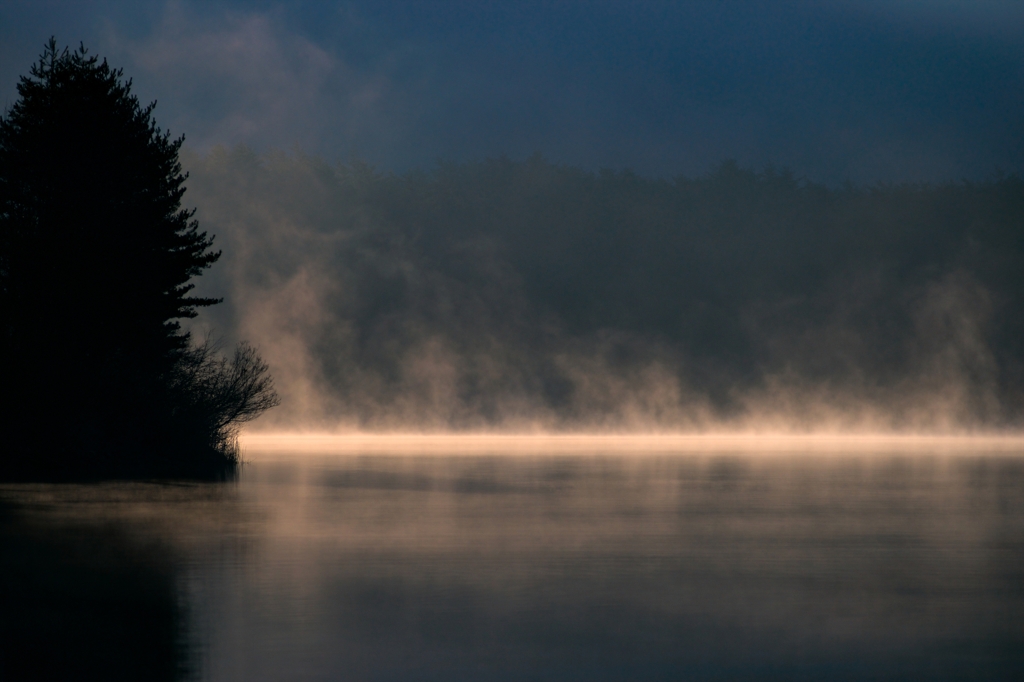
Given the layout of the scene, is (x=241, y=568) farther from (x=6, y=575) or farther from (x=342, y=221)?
(x=342, y=221)

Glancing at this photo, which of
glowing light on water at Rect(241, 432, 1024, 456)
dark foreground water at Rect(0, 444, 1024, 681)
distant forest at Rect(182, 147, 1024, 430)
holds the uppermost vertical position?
distant forest at Rect(182, 147, 1024, 430)

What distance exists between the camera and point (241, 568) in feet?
50.0

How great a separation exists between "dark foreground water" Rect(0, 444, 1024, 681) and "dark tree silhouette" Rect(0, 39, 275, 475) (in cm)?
722

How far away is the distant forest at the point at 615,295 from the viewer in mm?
132500

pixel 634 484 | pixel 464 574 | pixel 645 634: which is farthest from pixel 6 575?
pixel 634 484

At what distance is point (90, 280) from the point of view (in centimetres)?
3612

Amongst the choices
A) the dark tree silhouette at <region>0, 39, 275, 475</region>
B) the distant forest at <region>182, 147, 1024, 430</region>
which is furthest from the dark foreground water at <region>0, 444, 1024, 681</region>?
the distant forest at <region>182, 147, 1024, 430</region>

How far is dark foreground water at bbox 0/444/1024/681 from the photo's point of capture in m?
9.95

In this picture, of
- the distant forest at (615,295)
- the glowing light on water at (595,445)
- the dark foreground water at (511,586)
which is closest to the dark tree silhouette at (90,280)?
the dark foreground water at (511,586)

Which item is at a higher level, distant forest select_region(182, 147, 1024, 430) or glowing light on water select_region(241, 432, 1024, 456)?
distant forest select_region(182, 147, 1024, 430)

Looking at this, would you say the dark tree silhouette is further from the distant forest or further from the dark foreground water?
the distant forest

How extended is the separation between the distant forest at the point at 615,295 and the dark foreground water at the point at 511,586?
103 m

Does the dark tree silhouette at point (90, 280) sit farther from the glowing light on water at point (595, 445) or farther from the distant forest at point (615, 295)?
the distant forest at point (615, 295)

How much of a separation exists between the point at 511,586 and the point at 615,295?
130 metres
